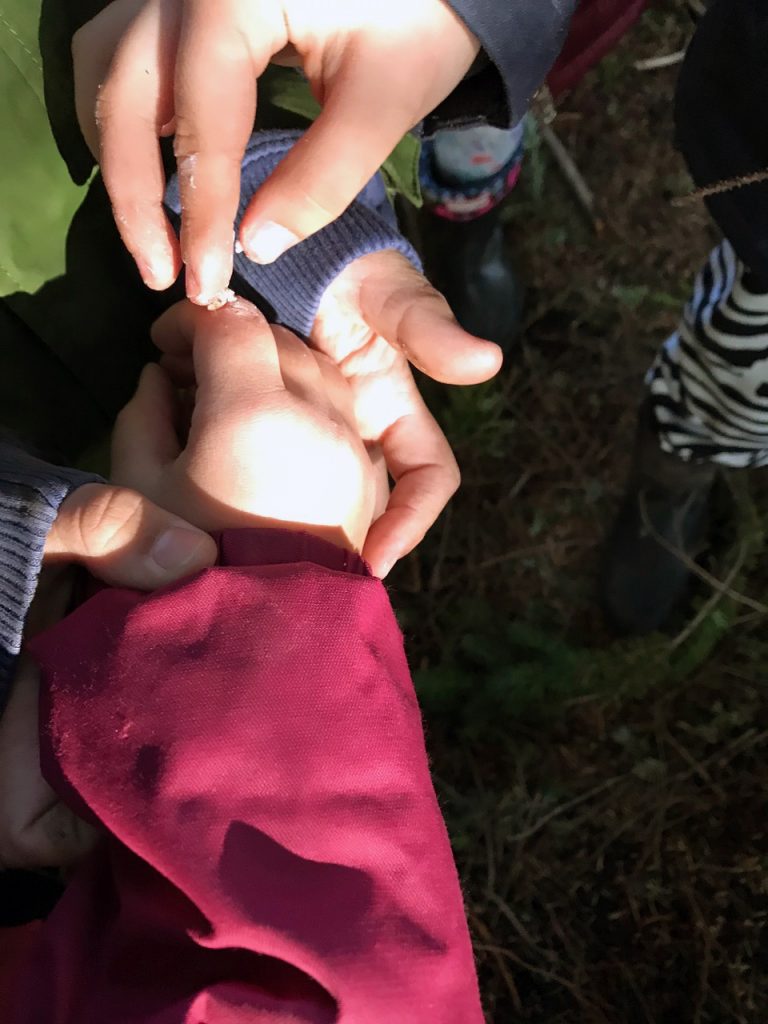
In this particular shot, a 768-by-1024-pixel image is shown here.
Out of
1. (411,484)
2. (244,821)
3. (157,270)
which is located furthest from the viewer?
(411,484)

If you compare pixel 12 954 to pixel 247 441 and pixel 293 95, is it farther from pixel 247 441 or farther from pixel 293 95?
pixel 293 95

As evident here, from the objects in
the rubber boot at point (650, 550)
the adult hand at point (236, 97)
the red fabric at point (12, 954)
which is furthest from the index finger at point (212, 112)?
the rubber boot at point (650, 550)

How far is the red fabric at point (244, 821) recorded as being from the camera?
550mm

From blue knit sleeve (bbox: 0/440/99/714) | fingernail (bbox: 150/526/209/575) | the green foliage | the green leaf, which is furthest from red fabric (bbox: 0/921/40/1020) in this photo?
the green leaf

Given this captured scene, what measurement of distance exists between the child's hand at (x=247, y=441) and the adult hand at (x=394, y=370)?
0.09m

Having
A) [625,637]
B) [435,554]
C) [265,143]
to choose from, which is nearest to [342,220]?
[265,143]

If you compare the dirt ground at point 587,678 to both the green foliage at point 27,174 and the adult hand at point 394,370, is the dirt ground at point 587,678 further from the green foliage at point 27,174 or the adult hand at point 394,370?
the green foliage at point 27,174

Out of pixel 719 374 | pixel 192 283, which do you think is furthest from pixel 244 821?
pixel 719 374

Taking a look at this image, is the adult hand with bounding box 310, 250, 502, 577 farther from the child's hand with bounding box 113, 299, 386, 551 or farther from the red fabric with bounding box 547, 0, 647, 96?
the red fabric with bounding box 547, 0, 647, 96

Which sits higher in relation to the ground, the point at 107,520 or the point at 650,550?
the point at 107,520

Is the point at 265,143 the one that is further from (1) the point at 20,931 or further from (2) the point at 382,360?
(1) the point at 20,931

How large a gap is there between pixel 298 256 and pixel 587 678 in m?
0.88

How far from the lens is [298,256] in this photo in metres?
0.87

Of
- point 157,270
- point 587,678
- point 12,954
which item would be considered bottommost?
point 587,678
